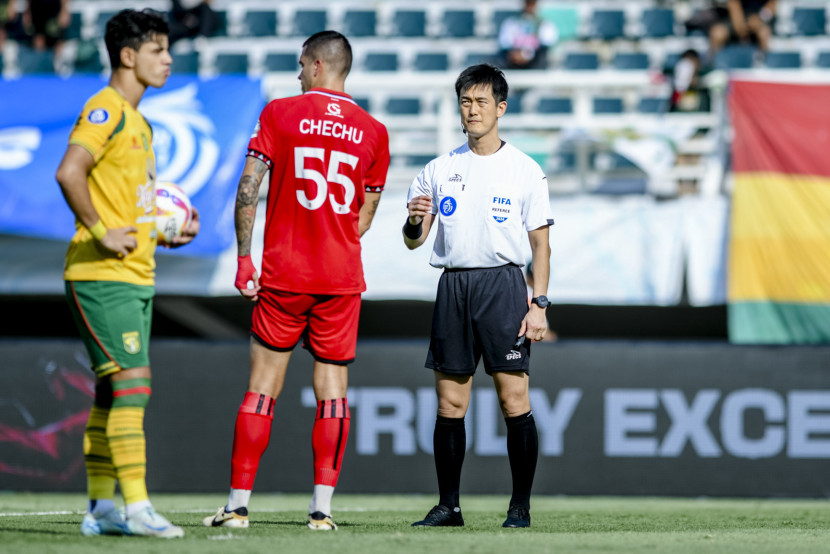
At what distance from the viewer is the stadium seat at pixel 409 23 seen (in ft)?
47.3

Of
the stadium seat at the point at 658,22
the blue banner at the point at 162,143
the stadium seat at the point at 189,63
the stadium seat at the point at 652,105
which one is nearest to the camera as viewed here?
the blue banner at the point at 162,143

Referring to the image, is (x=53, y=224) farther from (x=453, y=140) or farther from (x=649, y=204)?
(x=649, y=204)

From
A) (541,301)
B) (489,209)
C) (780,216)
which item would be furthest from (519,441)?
(780,216)

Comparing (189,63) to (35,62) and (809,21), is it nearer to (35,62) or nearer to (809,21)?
(35,62)

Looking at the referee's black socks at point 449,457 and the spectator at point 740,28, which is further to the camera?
the spectator at point 740,28

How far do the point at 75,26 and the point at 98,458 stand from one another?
36.1 feet

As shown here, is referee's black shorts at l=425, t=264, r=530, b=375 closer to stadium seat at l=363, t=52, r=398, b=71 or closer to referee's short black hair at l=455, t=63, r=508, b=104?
referee's short black hair at l=455, t=63, r=508, b=104

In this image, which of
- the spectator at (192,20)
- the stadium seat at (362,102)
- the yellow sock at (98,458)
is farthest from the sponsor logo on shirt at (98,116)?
the spectator at (192,20)

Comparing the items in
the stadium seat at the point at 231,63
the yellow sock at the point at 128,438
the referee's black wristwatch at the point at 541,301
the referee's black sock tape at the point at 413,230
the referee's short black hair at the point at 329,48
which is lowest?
the yellow sock at the point at 128,438

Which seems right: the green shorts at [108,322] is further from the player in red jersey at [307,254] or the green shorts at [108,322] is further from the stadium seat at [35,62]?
the stadium seat at [35,62]

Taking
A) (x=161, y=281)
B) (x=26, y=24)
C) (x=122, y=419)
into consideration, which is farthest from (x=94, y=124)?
(x=26, y=24)

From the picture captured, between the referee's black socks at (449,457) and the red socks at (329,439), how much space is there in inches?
20.2

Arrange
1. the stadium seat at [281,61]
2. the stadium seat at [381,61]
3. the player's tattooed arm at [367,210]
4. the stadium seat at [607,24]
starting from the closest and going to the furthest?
the player's tattooed arm at [367,210]
the stadium seat at [281,61]
the stadium seat at [381,61]
the stadium seat at [607,24]

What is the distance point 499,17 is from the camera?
14273mm
